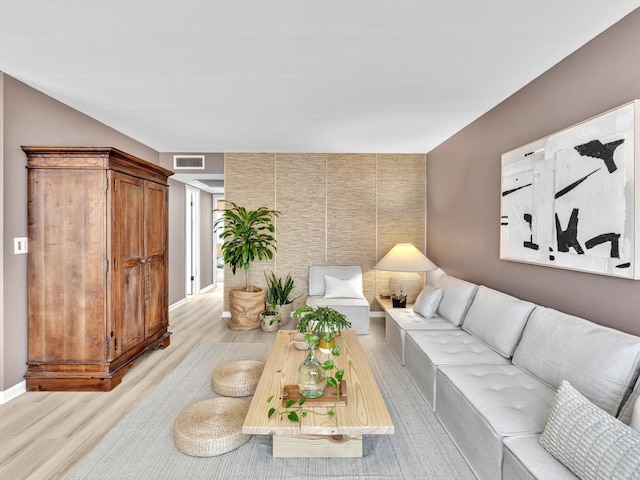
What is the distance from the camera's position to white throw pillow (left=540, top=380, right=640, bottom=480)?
1.17 metres

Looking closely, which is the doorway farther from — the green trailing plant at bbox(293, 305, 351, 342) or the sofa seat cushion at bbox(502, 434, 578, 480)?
the sofa seat cushion at bbox(502, 434, 578, 480)

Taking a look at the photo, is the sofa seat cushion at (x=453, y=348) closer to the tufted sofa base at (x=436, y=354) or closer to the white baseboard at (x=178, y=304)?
the tufted sofa base at (x=436, y=354)

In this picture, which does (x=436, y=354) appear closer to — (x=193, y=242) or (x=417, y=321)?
(x=417, y=321)

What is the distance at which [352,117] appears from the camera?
3.56 m

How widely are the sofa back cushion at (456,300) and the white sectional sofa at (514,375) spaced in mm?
86

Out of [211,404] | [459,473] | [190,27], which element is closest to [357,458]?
[459,473]

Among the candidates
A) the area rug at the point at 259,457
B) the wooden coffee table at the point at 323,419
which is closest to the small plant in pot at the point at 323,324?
the wooden coffee table at the point at 323,419

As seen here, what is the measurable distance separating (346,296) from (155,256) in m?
2.51

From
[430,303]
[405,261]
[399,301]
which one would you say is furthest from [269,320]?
[430,303]

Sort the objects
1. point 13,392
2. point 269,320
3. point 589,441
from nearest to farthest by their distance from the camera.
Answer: point 589,441
point 13,392
point 269,320

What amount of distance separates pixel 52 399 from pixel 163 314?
131 centimetres

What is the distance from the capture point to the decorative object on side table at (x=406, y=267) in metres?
4.43

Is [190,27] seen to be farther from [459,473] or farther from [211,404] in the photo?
[459,473]

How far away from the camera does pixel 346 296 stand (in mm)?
4711
